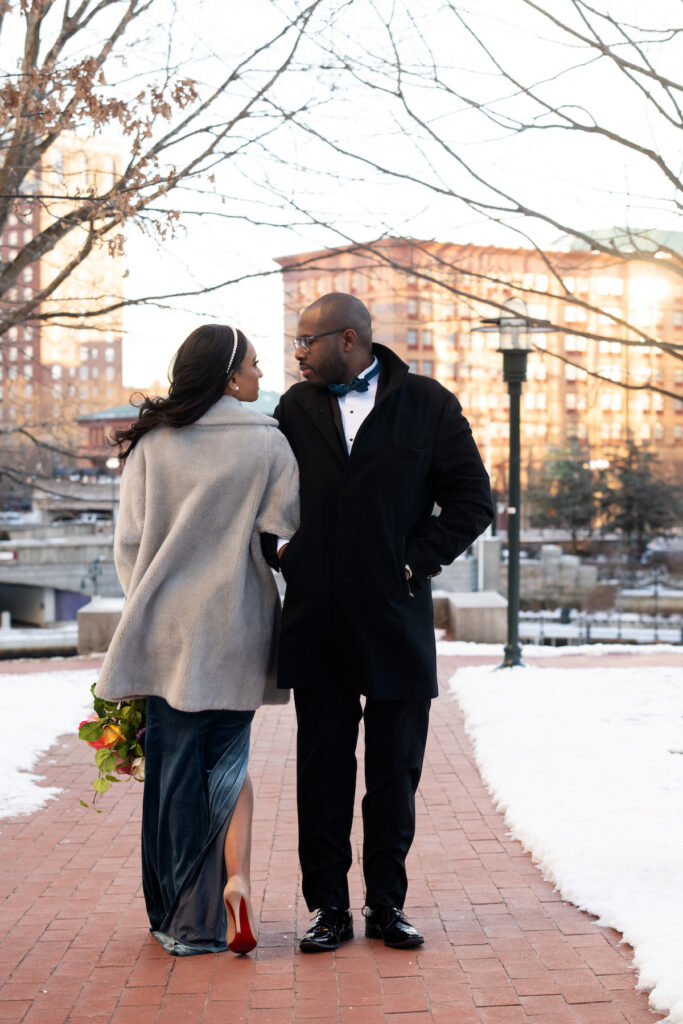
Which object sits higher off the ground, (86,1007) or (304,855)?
(304,855)

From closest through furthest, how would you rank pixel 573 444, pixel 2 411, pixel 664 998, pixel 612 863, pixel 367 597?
pixel 664 998 → pixel 367 597 → pixel 612 863 → pixel 573 444 → pixel 2 411

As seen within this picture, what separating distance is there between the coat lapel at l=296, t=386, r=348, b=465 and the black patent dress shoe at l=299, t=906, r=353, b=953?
1.36 meters

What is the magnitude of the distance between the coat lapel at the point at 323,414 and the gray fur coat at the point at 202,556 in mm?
135

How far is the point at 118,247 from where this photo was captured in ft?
23.6

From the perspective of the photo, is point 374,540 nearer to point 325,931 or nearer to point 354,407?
point 354,407

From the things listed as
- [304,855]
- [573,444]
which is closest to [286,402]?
[304,855]

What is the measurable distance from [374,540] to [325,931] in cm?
118

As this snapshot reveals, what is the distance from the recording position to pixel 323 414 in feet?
11.5

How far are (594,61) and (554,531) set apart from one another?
5725 centimetres

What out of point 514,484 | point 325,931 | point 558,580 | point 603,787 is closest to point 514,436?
point 514,484

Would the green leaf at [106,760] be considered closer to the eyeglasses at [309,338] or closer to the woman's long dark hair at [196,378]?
the woman's long dark hair at [196,378]

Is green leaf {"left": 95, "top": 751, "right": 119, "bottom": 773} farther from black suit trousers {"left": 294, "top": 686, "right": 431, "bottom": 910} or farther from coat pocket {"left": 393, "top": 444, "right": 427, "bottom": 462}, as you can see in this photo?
coat pocket {"left": 393, "top": 444, "right": 427, "bottom": 462}

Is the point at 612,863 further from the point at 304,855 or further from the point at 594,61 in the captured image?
the point at 594,61

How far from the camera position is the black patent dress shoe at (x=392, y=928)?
3477 millimetres
